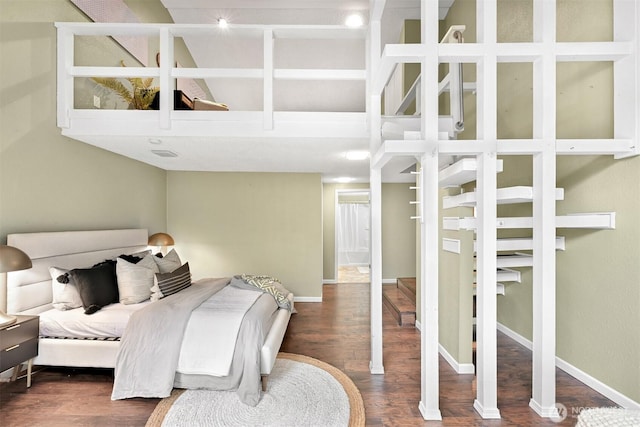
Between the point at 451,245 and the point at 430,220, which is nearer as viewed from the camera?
the point at 430,220

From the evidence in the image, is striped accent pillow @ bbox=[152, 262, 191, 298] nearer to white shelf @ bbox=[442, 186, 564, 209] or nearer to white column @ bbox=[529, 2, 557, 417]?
white shelf @ bbox=[442, 186, 564, 209]

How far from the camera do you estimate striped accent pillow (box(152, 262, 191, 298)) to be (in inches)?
121

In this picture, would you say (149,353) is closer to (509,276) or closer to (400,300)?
(400,300)

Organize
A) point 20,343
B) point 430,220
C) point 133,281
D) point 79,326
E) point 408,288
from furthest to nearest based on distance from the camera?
point 408,288 → point 133,281 → point 79,326 → point 20,343 → point 430,220

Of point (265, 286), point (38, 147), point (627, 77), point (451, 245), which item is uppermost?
point (627, 77)

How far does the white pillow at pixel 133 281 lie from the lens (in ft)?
9.62

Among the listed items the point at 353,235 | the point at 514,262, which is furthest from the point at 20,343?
the point at 353,235

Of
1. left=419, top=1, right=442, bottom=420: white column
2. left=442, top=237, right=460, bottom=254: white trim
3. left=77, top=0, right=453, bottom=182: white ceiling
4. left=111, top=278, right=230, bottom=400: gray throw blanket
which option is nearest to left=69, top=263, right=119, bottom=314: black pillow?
left=111, top=278, right=230, bottom=400: gray throw blanket

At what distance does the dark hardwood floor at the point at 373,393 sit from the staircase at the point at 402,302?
0.48 meters

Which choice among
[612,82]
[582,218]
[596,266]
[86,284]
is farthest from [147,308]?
[612,82]

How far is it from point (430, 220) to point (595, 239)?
59.7 inches

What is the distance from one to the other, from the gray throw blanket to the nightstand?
66 cm

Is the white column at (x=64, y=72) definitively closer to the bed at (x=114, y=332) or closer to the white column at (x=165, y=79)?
the white column at (x=165, y=79)

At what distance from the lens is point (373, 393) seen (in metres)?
2.41
